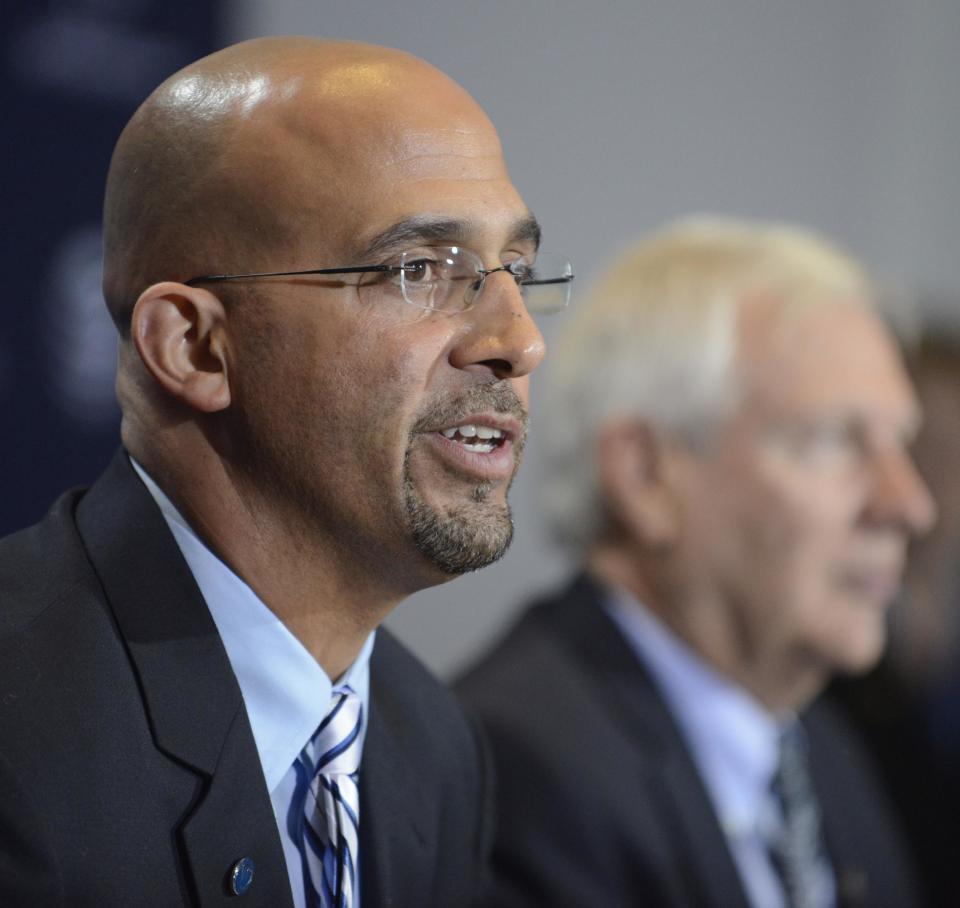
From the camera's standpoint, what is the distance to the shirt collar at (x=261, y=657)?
3.77 ft

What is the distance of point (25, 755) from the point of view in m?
0.99

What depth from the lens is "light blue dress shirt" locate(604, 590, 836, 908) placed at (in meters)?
2.01

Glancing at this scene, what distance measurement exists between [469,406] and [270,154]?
0.26m

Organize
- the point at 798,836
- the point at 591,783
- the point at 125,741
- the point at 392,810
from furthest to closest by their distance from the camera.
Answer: the point at 798,836, the point at 591,783, the point at 392,810, the point at 125,741

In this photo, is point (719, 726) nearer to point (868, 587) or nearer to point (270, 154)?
point (868, 587)

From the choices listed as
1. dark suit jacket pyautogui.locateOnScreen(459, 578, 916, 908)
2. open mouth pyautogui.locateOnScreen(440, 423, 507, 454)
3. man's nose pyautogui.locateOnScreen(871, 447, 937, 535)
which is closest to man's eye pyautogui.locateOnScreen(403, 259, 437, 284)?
open mouth pyautogui.locateOnScreen(440, 423, 507, 454)

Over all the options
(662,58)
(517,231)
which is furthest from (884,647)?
(517,231)

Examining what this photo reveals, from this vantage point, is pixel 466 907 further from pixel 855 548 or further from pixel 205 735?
pixel 855 548

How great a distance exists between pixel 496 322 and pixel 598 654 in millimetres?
959

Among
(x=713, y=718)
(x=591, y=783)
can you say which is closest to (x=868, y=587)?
(x=713, y=718)

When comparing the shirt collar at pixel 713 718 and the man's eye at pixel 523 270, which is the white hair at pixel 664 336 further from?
the man's eye at pixel 523 270

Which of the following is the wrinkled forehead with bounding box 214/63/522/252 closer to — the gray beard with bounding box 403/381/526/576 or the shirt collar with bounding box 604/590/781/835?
the gray beard with bounding box 403/381/526/576

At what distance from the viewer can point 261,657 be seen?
3.80ft

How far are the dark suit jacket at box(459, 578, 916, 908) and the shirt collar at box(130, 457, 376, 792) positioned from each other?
67 centimetres
